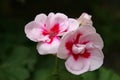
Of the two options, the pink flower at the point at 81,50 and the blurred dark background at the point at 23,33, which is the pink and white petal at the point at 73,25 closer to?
the pink flower at the point at 81,50

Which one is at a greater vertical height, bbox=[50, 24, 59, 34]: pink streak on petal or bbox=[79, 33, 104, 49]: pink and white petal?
bbox=[50, 24, 59, 34]: pink streak on petal

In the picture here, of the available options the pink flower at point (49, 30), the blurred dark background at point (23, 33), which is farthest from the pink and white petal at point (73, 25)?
the blurred dark background at point (23, 33)

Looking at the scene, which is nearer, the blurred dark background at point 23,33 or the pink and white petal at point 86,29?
the pink and white petal at point 86,29

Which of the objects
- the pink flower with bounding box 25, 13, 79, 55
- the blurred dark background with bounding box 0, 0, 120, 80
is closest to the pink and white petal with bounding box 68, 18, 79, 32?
the pink flower with bounding box 25, 13, 79, 55

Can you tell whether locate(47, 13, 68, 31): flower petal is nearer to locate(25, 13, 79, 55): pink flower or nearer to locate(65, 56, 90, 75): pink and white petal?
locate(25, 13, 79, 55): pink flower

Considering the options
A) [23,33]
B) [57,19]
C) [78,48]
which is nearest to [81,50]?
[78,48]

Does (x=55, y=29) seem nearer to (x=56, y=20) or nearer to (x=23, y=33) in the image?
(x=56, y=20)
